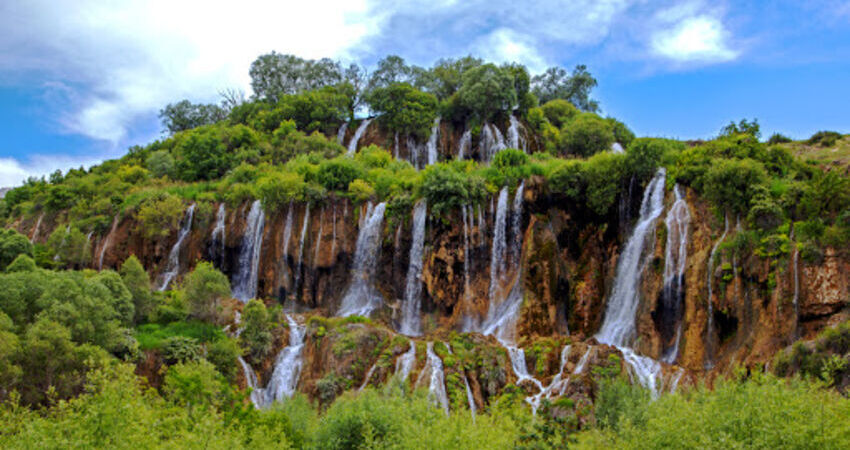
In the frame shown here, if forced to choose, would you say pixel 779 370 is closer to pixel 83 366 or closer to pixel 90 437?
pixel 90 437


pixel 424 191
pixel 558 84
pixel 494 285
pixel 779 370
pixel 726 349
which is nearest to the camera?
pixel 779 370

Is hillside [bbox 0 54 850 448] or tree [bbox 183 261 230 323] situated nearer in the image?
hillside [bbox 0 54 850 448]

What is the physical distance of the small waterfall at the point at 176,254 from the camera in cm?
4578

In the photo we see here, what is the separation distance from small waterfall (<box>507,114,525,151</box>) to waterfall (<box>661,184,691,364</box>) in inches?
980

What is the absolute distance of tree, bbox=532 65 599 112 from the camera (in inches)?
3169

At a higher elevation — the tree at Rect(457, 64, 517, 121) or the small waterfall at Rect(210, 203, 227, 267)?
the tree at Rect(457, 64, 517, 121)

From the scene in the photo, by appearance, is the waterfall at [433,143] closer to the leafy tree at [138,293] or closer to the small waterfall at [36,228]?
the leafy tree at [138,293]

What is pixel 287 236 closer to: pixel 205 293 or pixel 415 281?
pixel 205 293

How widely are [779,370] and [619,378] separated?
6086 millimetres

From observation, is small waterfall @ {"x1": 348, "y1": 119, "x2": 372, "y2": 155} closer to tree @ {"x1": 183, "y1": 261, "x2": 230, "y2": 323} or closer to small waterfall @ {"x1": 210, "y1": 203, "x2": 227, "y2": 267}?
small waterfall @ {"x1": 210, "y1": 203, "x2": 227, "y2": 267}

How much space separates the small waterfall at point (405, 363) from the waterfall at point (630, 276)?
416 inches

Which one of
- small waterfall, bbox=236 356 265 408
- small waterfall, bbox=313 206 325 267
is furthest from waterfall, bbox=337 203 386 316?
small waterfall, bbox=236 356 265 408

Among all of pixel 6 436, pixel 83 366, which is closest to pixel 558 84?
pixel 83 366

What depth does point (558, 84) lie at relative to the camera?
81.2 meters
